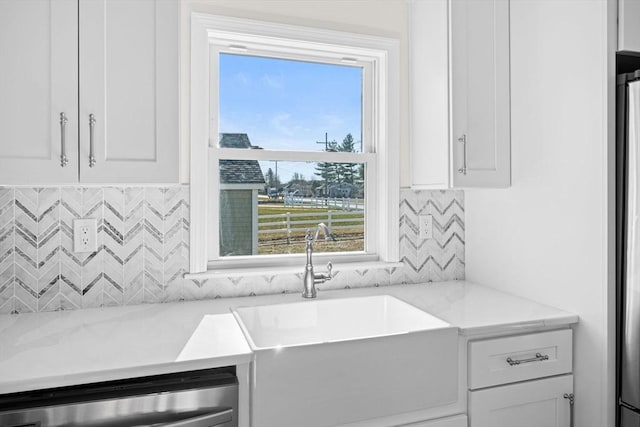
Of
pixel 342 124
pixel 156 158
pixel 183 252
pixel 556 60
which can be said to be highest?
pixel 556 60

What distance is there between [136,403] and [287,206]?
1216 millimetres

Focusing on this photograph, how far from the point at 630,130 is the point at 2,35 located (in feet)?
6.83

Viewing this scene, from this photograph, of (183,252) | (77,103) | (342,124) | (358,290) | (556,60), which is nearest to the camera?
(77,103)

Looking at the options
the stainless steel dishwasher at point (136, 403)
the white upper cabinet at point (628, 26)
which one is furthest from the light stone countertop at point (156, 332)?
the white upper cabinet at point (628, 26)

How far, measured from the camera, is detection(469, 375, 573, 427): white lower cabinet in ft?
5.13

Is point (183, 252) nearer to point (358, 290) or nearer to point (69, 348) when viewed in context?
point (69, 348)

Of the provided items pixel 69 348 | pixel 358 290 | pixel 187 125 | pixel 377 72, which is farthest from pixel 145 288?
pixel 377 72

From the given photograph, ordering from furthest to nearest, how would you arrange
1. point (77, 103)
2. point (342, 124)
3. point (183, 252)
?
point (342, 124) < point (183, 252) < point (77, 103)

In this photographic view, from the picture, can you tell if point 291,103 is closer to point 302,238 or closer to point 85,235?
point 302,238

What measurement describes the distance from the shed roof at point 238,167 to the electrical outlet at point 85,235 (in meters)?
0.58

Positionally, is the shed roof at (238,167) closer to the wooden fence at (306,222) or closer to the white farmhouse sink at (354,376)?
the wooden fence at (306,222)

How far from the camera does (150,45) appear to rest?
152cm

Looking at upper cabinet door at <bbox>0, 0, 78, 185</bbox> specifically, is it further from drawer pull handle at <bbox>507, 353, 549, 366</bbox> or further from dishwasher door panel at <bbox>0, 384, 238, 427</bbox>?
drawer pull handle at <bbox>507, 353, 549, 366</bbox>

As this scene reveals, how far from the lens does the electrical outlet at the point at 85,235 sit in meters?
1.76
